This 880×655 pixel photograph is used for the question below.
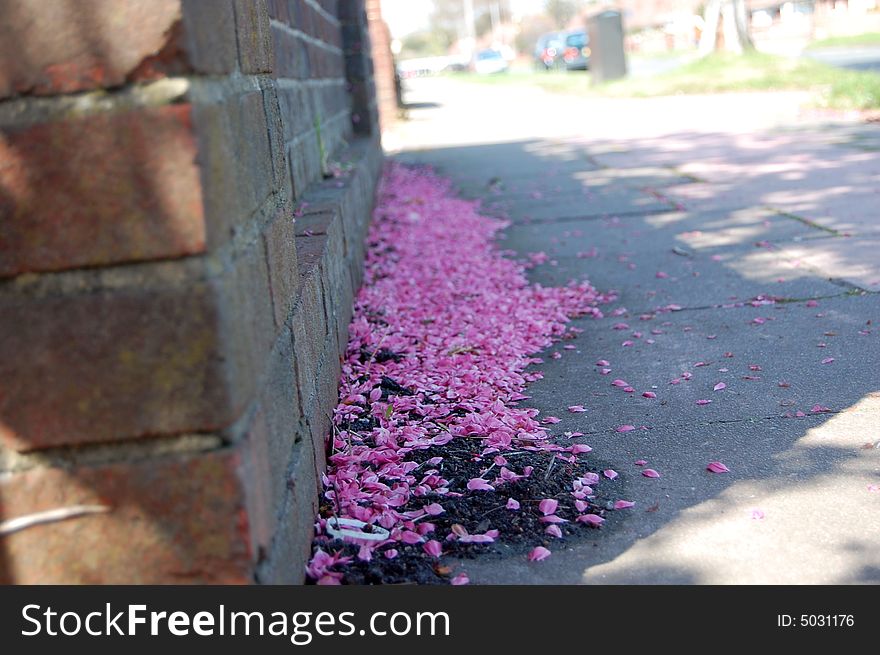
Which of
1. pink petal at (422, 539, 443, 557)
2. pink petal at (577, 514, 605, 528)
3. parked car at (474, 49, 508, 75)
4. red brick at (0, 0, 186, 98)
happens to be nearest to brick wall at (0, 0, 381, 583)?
red brick at (0, 0, 186, 98)

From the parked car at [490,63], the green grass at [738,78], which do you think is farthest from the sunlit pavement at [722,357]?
the parked car at [490,63]

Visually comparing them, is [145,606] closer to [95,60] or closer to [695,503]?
[95,60]

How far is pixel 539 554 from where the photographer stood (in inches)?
93.7

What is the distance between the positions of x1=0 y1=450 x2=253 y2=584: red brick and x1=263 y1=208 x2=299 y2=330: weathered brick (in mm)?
602

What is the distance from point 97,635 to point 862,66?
2354cm

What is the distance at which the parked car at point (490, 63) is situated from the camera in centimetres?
6238

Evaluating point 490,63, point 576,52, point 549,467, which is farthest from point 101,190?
point 490,63

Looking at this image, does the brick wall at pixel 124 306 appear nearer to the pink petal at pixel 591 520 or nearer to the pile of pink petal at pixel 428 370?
the pile of pink petal at pixel 428 370

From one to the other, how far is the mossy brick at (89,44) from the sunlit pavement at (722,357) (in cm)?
135

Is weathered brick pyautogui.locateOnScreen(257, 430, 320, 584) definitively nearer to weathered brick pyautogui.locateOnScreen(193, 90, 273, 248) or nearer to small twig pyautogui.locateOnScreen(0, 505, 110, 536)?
small twig pyautogui.locateOnScreen(0, 505, 110, 536)

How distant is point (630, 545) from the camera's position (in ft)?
7.96

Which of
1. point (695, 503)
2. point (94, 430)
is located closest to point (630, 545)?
point (695, 503)

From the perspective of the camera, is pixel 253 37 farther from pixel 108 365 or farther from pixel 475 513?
pixel 475 513

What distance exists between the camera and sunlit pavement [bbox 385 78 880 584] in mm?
2389
